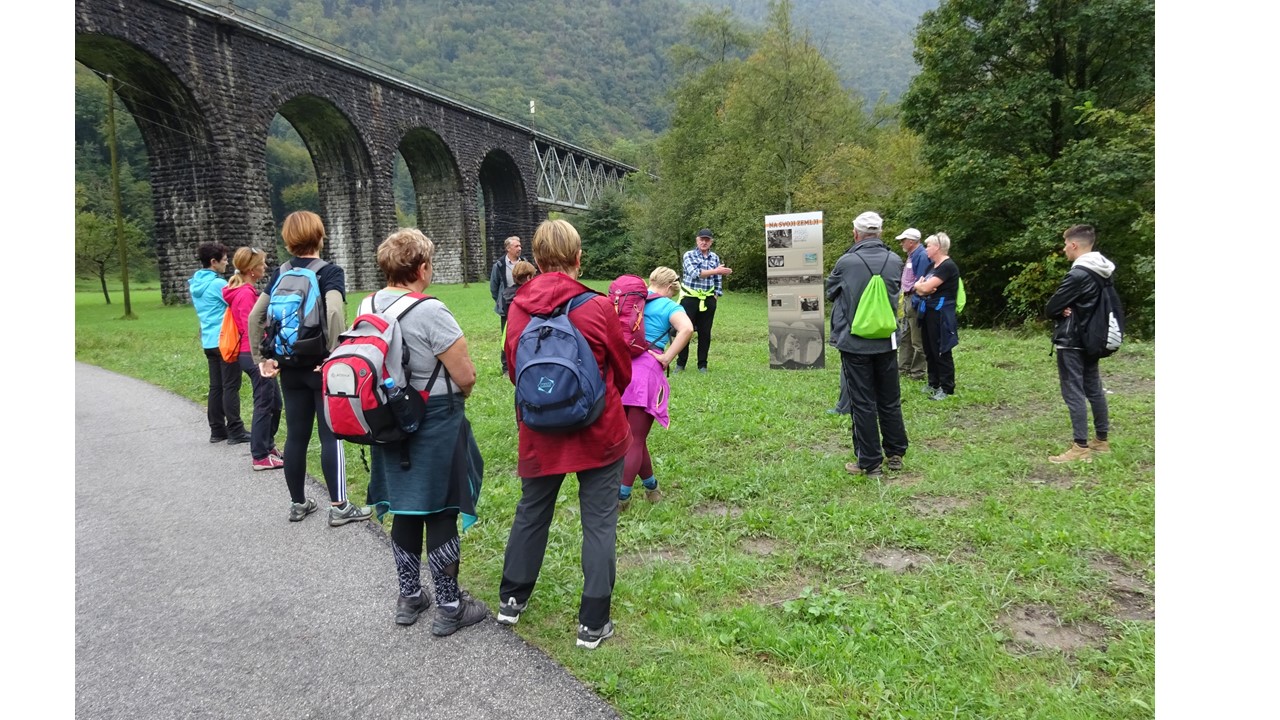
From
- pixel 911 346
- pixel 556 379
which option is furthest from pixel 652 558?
pixel 911 346

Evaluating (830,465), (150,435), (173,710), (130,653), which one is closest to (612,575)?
(173,710)

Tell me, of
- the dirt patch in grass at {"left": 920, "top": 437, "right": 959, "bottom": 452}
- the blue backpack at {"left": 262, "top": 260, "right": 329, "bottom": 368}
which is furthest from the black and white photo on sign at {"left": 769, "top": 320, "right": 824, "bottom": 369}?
the blue backpack at {"left": 262, "top": 260, "right": 329, "bottom": 368}

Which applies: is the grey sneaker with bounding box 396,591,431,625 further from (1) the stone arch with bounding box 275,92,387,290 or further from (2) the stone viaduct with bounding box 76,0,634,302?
(1) the stone arch with bounding box 275,92,387,290

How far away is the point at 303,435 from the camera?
4586 millimetres

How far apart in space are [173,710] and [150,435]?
20.2 ft

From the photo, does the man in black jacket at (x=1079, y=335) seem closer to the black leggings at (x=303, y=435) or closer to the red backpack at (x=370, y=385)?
the red backpack at (x=370, y=385)

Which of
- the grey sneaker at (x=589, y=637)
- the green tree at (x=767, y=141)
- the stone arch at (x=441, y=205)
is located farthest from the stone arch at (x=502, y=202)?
the grey sneaker at (x=589, y=637)

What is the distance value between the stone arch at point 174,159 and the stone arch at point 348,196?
9.31m

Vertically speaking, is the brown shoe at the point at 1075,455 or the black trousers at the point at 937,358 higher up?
the black trousers at the point at 937,358

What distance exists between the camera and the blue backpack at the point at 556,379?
2.87m

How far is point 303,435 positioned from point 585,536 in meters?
2.43

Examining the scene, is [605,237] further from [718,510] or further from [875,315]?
[718,510]

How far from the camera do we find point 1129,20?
15.3 metres

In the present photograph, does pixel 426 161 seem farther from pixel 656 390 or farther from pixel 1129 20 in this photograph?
pixel 656 390
